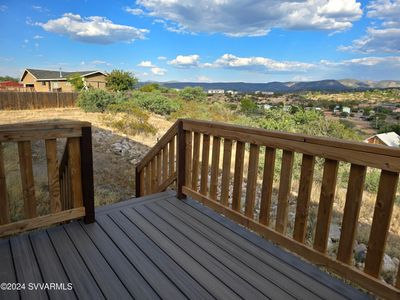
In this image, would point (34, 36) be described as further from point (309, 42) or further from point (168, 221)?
point (168, 221)

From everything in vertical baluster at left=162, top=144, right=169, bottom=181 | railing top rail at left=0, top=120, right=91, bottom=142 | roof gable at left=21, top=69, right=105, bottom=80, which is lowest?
vertical baluster at left=162, top=144, right=169, bottom=181

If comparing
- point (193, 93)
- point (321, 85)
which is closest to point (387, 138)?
point (321, 85)

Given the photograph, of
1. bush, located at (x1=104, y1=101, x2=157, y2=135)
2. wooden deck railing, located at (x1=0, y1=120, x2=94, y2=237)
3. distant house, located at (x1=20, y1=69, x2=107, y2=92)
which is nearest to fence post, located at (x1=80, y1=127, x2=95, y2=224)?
wooden deck railing, located at (x1=0, y1=120, x2=94, y2=237)

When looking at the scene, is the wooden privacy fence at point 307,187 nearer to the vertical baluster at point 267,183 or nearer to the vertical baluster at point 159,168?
the vertical baluster at point 267,183

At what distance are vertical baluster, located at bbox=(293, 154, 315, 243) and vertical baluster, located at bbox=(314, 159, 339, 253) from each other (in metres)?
0.09

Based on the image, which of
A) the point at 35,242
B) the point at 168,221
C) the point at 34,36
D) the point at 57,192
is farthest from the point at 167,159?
the point at 34,36

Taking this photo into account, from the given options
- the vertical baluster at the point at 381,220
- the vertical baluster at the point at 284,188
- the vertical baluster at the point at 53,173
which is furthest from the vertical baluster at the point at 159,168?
the vertical baluster at the point at 381,220

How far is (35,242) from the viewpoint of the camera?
2139 mm

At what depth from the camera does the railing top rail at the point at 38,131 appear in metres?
1.95

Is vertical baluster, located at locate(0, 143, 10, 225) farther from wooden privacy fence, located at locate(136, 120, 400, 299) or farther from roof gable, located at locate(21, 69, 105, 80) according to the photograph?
roof gable, located at locate(21, 69, 105, 80)

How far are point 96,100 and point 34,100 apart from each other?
328 inches

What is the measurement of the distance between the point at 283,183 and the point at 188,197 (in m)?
1.51

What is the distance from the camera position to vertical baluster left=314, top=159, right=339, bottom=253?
169cm

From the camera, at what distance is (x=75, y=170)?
2.38 m
